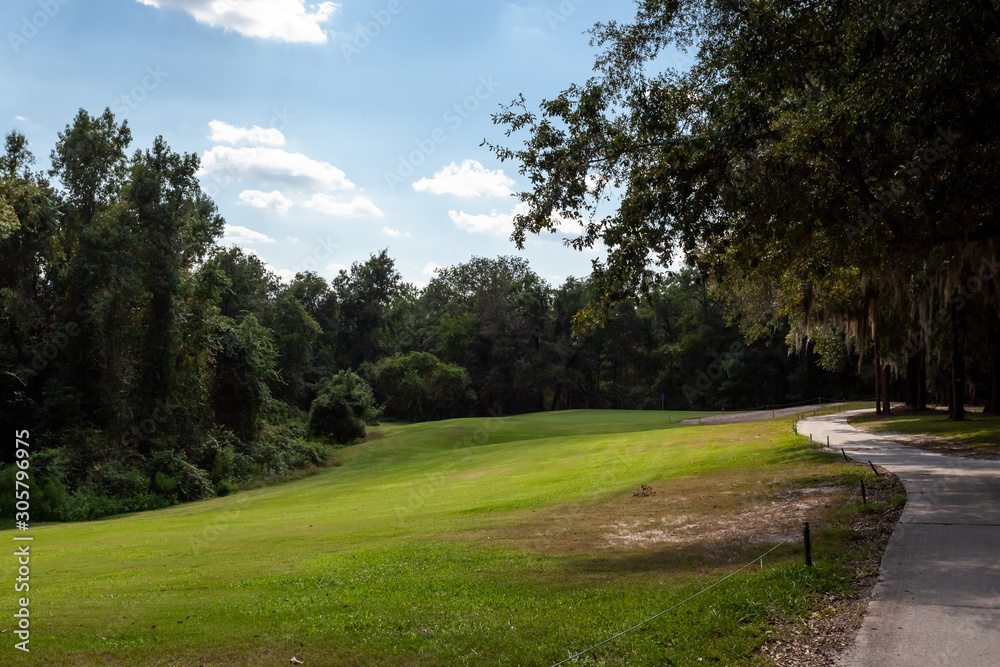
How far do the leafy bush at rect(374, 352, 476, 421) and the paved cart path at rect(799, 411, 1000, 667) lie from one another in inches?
2089

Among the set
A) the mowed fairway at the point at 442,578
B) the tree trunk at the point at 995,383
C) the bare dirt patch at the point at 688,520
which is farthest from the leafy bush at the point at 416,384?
the bare dirt patch at the point at 688,520

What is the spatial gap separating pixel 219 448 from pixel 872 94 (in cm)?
2967

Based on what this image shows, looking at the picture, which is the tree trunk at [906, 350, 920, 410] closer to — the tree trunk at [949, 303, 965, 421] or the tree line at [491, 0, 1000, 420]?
the tree trunk at [949, 303, 965, 421]

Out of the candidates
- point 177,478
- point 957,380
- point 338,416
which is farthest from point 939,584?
point 338,416

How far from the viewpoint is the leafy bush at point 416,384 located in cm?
6397

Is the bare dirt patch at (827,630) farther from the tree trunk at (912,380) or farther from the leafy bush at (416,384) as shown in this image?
the leafy bush at (416,384)

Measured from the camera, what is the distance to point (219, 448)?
107ft

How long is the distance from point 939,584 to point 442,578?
5605mm

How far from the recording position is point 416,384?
63.2 m

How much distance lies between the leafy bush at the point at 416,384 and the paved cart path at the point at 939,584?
53060 mm

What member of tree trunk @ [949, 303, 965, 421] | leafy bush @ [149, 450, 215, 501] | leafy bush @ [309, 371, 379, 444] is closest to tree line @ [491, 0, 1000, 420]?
tree trunk @ [949, 303, 965, 421]

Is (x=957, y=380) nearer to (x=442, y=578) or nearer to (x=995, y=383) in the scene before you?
(x=995, y=383)

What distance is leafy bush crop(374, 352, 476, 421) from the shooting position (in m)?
64.0

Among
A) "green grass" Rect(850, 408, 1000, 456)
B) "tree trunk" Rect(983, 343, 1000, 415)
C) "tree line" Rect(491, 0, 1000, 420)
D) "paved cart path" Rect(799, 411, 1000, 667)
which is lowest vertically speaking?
"paved cart path" Rect(799, 411, 1000, 667)
